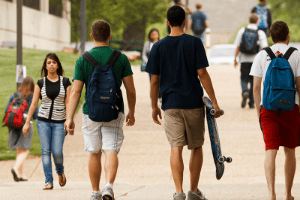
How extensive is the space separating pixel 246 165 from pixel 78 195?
487 cm

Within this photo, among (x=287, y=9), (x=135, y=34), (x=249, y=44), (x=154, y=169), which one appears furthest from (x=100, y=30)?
(x=287, y=9)

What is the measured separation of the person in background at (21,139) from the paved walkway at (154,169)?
0.17 m

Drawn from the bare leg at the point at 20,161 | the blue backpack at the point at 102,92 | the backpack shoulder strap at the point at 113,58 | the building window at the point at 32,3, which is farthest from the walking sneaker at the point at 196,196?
the building window at the point at 32,3

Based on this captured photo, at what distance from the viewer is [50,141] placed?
13578 millimetres

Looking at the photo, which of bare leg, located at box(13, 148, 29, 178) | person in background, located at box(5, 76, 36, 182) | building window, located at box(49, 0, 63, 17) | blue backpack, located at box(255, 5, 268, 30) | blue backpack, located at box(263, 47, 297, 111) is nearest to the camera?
blue backpack, located at box(263, 47, 297, 111)

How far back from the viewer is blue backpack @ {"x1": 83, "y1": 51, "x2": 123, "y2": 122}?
35.5ft

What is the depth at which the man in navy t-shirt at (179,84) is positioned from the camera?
11.0 meters

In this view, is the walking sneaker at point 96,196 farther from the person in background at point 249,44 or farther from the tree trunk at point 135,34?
the tree trunk at point 135,34

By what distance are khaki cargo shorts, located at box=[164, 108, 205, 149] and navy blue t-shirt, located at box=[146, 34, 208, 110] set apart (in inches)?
2.4

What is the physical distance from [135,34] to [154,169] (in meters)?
57.5

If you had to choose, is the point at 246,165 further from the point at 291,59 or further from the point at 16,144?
the point at 291,59

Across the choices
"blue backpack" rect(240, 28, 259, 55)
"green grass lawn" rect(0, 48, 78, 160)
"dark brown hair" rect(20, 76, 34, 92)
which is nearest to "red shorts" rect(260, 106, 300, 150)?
"dark brown hair" rect(20, 76, 34, 92)

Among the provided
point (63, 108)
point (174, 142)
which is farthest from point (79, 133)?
point (174, 142)

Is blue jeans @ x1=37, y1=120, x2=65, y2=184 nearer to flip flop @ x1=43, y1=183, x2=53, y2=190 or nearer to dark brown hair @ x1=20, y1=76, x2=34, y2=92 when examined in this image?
flip flop @ x1=43, y1=183, x2=53, y2=190
